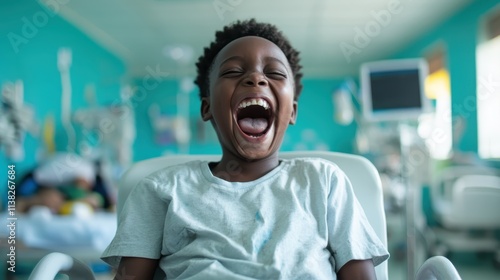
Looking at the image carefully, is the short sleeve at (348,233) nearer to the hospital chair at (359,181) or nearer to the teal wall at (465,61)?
the hospital chair at (359,181)

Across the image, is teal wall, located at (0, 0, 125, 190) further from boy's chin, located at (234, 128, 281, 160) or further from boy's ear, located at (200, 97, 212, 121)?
boy's chin, located at (234, 128, 281, 160)

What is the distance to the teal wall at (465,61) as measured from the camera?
430 cm

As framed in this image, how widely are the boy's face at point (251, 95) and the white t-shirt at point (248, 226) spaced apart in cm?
8

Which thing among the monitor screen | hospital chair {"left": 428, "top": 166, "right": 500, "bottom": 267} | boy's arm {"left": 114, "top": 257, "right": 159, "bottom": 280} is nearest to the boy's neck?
boy's arm {"left": 114, "top": 257, "right": 159, "bottom": 280}

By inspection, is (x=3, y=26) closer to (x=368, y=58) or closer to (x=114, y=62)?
(x=114, y=62)

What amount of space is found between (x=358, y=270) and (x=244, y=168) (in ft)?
1.06

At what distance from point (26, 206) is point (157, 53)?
424 centimetres

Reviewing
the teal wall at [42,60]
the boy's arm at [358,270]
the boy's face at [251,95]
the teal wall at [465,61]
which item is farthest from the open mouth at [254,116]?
the teal wall at [465,61]

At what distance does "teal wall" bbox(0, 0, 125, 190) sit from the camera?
3359 mm

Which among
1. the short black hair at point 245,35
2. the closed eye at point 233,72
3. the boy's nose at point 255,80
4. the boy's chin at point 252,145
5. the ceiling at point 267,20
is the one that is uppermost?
the ceiling at point 267,20

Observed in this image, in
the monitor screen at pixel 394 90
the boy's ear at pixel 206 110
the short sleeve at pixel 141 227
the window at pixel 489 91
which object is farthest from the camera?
the window at pixel 489 91

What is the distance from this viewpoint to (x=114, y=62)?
20.4 ft

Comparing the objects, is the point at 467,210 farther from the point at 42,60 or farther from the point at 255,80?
the point at 42,60

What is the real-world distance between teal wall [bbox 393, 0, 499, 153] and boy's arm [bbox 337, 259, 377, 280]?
369 centimetres
